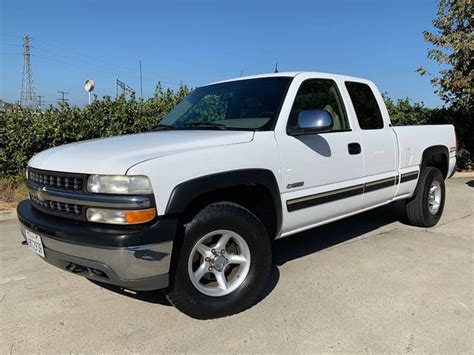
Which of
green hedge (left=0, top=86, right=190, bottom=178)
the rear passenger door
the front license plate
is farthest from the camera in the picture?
green hedge (left=0, top=86, right=190, bottom=178)

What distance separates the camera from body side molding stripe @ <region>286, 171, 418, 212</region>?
370 cm

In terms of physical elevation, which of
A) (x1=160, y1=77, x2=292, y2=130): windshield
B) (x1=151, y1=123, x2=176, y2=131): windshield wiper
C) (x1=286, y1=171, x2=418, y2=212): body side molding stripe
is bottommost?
(x1=286, y1=171, x2=418, y2=212): body side molding stripe

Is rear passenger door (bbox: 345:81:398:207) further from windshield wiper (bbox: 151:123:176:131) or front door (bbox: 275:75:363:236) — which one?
windshield wiper (bbox: 151:123:176:131)

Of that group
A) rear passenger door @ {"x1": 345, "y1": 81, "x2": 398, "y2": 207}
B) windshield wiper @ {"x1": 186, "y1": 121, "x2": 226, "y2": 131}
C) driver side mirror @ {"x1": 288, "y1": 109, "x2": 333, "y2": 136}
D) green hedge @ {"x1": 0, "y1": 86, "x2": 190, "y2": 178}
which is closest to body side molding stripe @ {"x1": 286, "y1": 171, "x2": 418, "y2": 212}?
rear passenger door @ {"x1": 345, "y1": 81, "x2": 398, "y2": 207}

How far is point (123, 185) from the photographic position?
2.74 metres

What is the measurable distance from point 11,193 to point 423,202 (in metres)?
6.34

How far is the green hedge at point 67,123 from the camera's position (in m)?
7.50

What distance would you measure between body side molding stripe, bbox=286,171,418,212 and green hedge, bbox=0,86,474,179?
529cm

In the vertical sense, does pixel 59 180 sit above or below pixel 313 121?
below

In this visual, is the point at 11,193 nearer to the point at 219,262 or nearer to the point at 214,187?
the point at 219,262

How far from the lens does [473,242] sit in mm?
5109

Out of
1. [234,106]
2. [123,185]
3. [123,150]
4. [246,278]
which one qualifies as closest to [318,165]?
[234,106]

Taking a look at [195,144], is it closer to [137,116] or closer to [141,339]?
[141,339]

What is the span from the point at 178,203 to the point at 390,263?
2.55m
